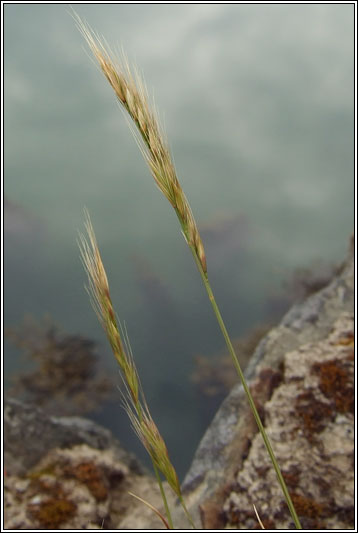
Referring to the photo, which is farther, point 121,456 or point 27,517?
point 121,456

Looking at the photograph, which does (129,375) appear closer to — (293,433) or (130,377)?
(130,377)

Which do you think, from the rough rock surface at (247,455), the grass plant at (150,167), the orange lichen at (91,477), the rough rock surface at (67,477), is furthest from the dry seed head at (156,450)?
the orange lichen at (91,477)

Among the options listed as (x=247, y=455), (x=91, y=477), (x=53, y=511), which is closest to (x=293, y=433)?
(x=247, y=455)

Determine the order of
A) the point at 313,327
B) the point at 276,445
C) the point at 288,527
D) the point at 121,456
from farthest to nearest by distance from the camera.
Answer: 1. the point at 121,456
2. the point at 313,327
3. the point at 276,445
4. the point at 288,527

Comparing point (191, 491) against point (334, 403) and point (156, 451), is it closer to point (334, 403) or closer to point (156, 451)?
point (334, 403)

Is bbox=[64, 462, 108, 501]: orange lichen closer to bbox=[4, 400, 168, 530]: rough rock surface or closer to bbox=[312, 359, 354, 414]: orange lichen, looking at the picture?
bbox=[4, 400, 168, 530]: rough rock surface

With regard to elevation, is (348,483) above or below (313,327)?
below

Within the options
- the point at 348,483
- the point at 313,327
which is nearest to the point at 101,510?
the point at 348,483
